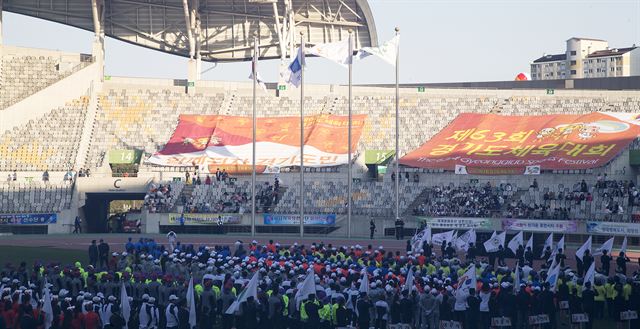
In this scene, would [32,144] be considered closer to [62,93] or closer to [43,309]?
[62,93]

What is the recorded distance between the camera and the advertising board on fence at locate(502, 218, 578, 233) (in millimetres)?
52125

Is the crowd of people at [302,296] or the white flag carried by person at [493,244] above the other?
the white flag carried by person at [493,244]

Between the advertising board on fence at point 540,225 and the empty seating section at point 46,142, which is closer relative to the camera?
the advertising board on fence at point 540,225

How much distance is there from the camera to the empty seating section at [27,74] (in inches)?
2680

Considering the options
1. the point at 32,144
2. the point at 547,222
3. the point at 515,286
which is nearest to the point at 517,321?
the point at 515,286

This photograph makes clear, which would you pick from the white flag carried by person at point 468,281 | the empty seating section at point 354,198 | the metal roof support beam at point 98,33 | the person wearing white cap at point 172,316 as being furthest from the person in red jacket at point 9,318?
the metal roof support beam at point 98,33

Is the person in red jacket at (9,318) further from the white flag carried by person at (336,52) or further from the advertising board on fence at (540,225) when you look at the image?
the advertising board on fence at (540,225)

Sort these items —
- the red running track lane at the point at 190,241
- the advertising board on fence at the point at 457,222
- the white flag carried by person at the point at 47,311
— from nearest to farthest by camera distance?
the white flag carried by person at the point at 47,311
the red running track lane at the point at 190,241
the advertising board on fence at the point at 457,222

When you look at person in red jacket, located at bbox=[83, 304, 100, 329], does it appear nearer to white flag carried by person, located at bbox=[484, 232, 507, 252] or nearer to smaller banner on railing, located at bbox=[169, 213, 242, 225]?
white flag carried by person, located at bbox=[484, 232, 507, 252]

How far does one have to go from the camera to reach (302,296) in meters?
26.7

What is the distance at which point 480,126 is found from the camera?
66.9 m

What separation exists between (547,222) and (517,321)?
2528 cm

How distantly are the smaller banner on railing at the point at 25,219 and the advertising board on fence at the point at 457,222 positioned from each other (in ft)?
63.2

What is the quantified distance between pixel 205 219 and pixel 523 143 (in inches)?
735
